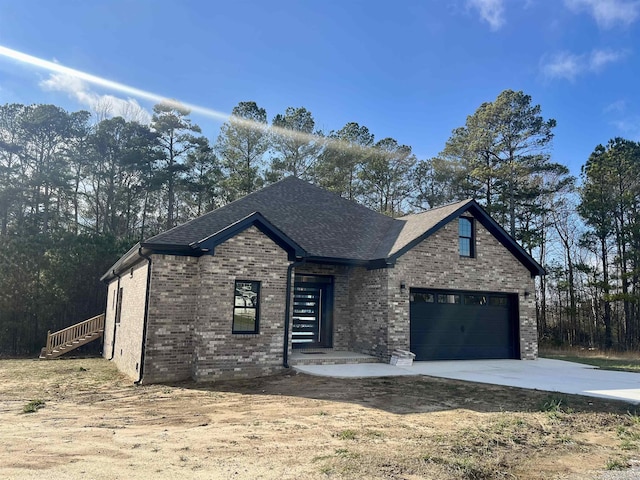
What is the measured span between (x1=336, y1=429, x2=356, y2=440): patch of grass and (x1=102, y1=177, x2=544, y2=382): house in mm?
5629

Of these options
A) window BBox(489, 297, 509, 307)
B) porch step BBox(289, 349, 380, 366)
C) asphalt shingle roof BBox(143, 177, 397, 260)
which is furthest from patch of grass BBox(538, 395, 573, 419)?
window BBox(489, 297, 509, 307)

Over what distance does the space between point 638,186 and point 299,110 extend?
2326 cm

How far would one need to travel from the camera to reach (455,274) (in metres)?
14.8

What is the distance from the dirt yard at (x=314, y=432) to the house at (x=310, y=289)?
158 cm

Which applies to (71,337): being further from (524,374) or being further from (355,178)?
(355,178)

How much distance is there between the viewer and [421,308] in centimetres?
1432

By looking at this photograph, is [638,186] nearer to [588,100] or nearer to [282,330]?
[588,100]

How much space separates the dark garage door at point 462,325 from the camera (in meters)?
14.3

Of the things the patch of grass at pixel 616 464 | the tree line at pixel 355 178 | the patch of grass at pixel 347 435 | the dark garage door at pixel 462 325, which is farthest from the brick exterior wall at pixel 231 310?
the tree line at pixel 355 178

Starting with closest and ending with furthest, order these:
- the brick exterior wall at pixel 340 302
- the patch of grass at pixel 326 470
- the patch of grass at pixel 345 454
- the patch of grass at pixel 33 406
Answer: the patch of grass at pixel 326 470
the patch of grass at pixel 345 454
the patch of grass at pixel 33 406
the brick exterior wall at pixel 340 302

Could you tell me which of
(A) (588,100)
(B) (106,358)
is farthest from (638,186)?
(B) (106,358)

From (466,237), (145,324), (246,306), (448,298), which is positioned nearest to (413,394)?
(246,306)

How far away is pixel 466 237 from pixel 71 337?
57.5ft

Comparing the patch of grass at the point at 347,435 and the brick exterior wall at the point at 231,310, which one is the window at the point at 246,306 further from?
the patch of grass at the point at 347,435
